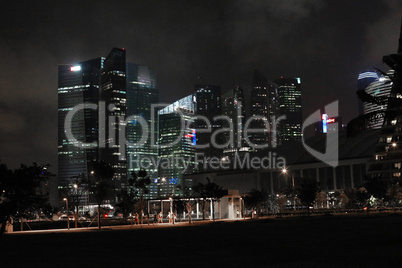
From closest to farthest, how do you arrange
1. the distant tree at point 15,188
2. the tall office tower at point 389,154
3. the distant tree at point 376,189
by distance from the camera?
1. the distant tree at point 15,188
2. the distant tree at point 376,189
3. the tall office tower at point 389,154

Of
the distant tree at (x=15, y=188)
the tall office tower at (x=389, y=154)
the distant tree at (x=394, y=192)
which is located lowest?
the distant tree at (x=394, y=192)

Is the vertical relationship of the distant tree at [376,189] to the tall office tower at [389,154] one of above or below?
below

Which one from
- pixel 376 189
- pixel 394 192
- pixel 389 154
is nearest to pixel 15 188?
pixel 376 189

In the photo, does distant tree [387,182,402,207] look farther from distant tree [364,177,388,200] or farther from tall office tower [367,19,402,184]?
tall office tower [367,19,402,184]

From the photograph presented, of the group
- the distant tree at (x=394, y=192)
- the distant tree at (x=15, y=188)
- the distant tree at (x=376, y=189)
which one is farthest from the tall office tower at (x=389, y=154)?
the distant tree at (x=15, y=188)

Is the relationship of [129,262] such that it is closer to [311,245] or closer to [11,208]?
[311,245]

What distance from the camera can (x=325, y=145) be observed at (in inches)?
5846

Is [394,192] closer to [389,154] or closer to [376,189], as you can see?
[376,189]

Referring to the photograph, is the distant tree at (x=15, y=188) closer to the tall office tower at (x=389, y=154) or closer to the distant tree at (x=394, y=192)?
the distant tree at (x=394, y=192)

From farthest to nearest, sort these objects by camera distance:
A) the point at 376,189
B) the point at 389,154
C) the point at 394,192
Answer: the point at 389,154 < the point at 394,192 < the point at 376,189

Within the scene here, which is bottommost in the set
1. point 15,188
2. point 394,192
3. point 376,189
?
point 394,192

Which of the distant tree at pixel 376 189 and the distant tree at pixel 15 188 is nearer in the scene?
the distant tree at pixel 15 188

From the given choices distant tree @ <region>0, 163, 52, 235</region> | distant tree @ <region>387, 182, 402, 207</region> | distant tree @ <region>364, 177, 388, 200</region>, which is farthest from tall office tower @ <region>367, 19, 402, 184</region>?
distant tree @ <region>0, 163, 52, 235</region>

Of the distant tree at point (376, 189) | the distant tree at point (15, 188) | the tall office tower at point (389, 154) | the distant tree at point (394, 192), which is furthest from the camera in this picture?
the tall office tower at point (389, 154)
